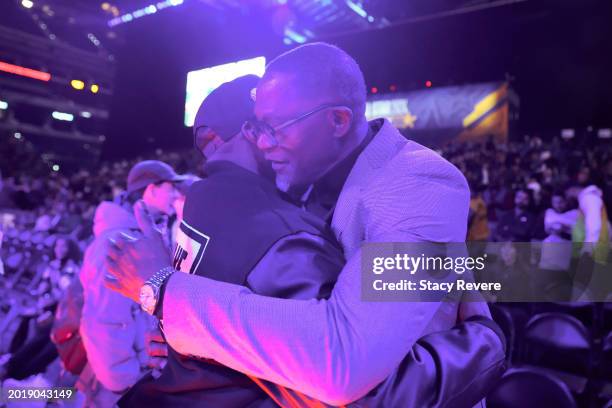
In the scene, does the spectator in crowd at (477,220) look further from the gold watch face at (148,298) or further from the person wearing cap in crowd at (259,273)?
the gold watch face at (148,298)

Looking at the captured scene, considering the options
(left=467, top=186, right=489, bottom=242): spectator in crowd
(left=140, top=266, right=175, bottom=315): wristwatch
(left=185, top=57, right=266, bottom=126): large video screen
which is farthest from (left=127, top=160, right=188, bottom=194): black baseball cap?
(left=467, top=186, right=489, bottom=242): spectator in crowd

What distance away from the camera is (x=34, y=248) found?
7.04m

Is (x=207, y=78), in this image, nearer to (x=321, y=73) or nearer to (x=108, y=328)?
(x=108, y=328)

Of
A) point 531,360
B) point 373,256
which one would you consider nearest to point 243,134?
point 373,256

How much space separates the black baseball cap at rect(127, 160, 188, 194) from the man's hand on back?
68.9 inches

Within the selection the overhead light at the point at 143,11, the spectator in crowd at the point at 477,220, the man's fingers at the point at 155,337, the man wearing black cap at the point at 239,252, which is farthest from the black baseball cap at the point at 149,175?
the overhead light at the point at 143,11

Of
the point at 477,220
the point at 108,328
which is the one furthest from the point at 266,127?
the point at 477,220

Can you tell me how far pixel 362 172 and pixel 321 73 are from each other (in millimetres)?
233

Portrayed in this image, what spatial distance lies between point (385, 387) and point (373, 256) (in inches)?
9.0

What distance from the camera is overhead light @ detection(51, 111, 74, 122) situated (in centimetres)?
2561

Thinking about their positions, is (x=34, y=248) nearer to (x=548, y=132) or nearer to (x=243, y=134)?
(x=243, y=134)

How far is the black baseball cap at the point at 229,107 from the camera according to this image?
1.34 meters

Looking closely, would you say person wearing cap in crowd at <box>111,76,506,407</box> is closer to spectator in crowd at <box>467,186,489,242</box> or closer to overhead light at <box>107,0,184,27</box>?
spectator in crowd at <box>467,186,489,242</box>

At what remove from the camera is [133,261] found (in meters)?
1.06
